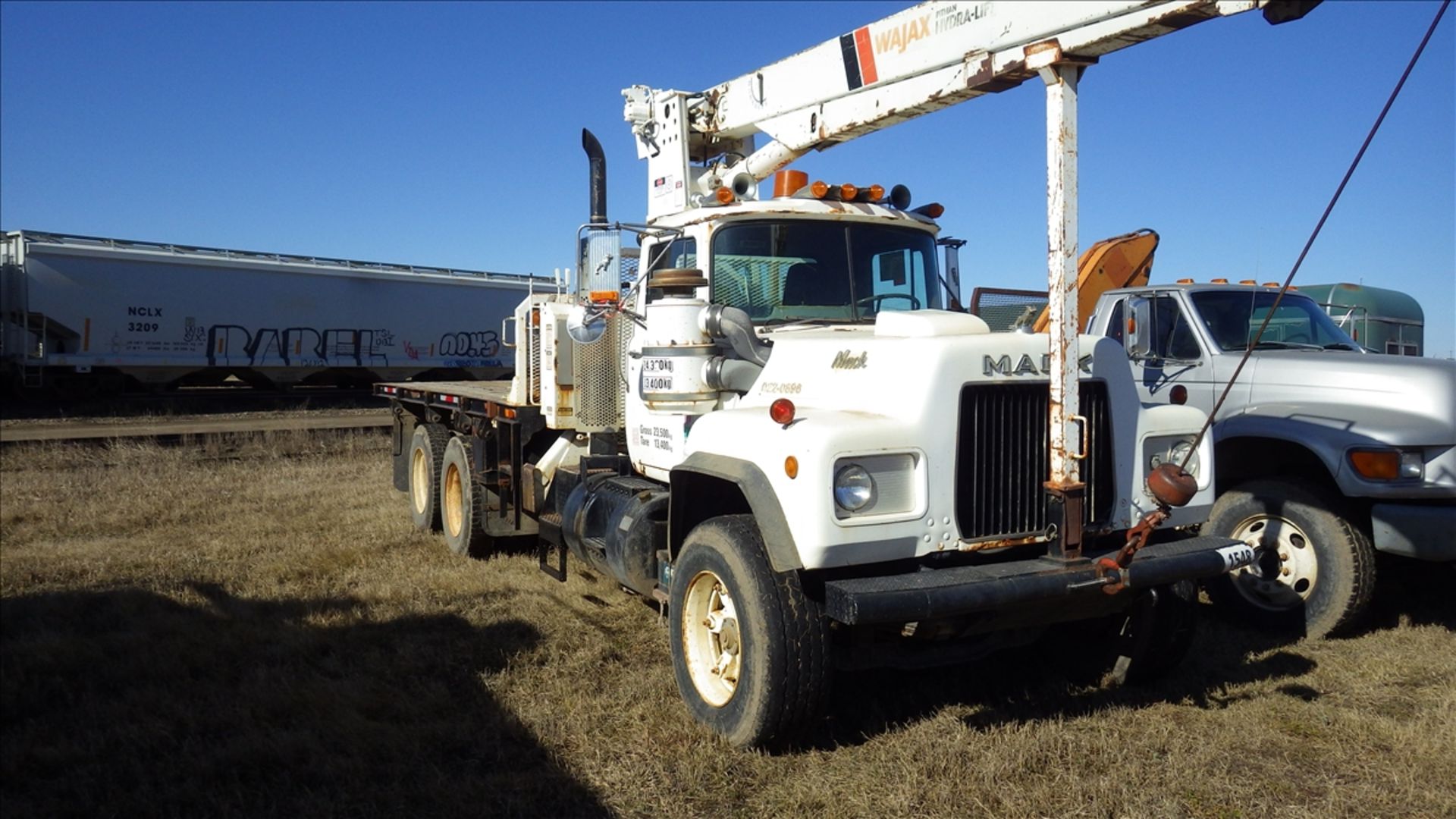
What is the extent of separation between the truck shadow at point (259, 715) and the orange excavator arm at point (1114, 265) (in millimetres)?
5561

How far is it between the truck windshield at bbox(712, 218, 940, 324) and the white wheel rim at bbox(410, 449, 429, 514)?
446 cm

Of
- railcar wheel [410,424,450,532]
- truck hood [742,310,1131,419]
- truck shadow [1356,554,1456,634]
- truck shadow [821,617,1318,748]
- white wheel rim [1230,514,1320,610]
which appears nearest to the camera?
Answer: truck hood [742,310,1131,419]

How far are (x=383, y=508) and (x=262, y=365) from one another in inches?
663

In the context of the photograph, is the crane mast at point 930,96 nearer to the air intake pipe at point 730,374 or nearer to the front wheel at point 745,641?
the front wheel at point 745,641

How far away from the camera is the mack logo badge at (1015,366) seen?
418 centimetres

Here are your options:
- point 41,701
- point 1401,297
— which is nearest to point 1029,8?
point 41,701

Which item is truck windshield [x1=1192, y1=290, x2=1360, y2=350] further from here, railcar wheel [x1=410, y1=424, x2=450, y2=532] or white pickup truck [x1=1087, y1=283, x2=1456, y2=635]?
railcar wheel [x1=410, y1=424, x2=450, y2=532]

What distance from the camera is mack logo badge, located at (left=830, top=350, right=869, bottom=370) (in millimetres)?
4402

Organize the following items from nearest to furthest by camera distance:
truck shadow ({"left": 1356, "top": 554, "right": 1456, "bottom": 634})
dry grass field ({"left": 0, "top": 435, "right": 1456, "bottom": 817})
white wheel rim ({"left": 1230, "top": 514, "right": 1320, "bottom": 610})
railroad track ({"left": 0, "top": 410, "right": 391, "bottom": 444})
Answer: dry grass field ({"left": 0, "top": 435, "right": 1456, "bottom": 817}), white wheel rim ({"left": 1230, "top": 514, "right": 1320, "bottom": 610}), truck shadow ({"left": 1356, "top": 554, "right": 1456, "bottom": 634}), railroad track ({"left": 0, "top": 410, "right": 391, "bottom": 444})

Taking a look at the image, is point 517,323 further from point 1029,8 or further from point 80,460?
point 80,460

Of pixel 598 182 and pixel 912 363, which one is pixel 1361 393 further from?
pixel 598 182

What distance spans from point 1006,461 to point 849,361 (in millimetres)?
777

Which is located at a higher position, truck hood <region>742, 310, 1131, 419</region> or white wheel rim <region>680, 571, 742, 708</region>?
truck hood <region>742, 310, 1131, 419</region>

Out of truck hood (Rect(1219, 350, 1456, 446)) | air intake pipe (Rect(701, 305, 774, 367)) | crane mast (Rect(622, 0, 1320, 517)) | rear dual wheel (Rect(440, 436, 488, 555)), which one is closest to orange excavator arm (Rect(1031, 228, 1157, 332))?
truck hood (Rect(1219, 350, 1456, 446))
